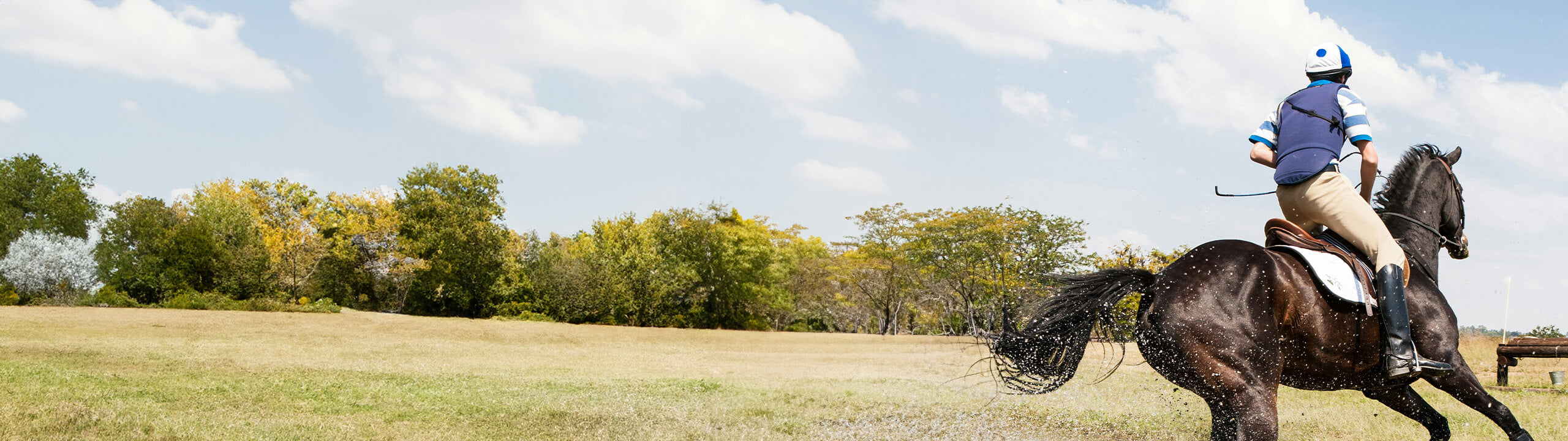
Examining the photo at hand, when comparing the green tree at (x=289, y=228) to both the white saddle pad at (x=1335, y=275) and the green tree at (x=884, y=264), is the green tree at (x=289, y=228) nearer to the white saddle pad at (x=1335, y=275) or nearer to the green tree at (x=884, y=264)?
the green tree at (x=884, y=264)

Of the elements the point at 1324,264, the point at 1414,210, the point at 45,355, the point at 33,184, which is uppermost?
the point at 33,184

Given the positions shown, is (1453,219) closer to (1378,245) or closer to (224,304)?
(1378,245)

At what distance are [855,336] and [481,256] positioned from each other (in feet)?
79.2

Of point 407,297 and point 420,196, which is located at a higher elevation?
point 420,196

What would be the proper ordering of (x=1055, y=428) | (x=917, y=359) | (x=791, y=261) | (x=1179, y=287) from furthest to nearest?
1. (x=791, y=261)
2. (x=917, y=359)
3. (x=1055, y=428)
4. (x=1179, y=287)

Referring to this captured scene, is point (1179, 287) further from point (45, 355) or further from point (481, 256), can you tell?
point (481, 256)

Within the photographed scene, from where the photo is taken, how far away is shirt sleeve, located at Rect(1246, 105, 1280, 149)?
19.7 feet

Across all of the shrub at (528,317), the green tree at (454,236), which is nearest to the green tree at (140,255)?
the green tree at (454,236)

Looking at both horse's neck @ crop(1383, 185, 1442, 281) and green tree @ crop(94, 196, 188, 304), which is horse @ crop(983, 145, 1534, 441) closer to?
horse's neck @ crop(1383, 185, 1442, 281)

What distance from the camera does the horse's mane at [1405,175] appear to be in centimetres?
664

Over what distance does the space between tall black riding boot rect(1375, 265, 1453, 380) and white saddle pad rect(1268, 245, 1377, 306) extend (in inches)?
3.4

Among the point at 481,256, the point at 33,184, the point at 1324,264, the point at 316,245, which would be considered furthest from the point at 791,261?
the point at 1324,264

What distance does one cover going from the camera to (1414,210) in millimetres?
6520

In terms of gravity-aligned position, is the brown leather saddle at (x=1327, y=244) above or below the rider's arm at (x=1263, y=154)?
below
